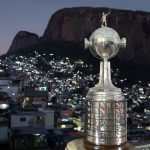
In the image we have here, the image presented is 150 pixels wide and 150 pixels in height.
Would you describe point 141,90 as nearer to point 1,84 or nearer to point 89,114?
point 1,84

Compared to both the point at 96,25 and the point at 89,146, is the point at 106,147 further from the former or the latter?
the point at 96,25

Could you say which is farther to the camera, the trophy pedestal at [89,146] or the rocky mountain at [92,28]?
the rocky mountain at [92,28]

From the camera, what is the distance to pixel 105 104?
2814 mm

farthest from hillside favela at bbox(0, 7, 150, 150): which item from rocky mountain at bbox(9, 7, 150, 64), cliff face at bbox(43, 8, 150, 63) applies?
cliff face at bbox(43, 8, 150, 63)

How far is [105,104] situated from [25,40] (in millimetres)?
128782

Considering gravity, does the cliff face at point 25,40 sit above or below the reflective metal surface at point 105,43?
above

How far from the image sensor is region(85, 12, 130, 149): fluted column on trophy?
279cm

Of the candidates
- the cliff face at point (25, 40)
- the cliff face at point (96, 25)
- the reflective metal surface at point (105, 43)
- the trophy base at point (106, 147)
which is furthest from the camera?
the cliff face at point (25, 40)

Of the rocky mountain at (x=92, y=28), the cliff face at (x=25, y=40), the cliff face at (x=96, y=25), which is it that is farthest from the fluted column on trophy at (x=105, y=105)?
the cliff face at (x=25, y=40)

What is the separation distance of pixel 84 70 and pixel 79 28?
2781 centimetres

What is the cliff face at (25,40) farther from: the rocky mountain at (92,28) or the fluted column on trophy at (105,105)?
the fluted column on trophy at (105,105)

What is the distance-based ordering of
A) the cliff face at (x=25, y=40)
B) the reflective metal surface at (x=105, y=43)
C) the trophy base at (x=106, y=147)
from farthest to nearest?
the cliff face at (x=25, y=40) < the reflective metal surface at (x=105, y=43) < the trophy base at (x=106, y=147)

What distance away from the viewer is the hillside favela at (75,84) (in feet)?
9.46

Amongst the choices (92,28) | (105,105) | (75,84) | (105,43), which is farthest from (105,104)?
(92,28)
